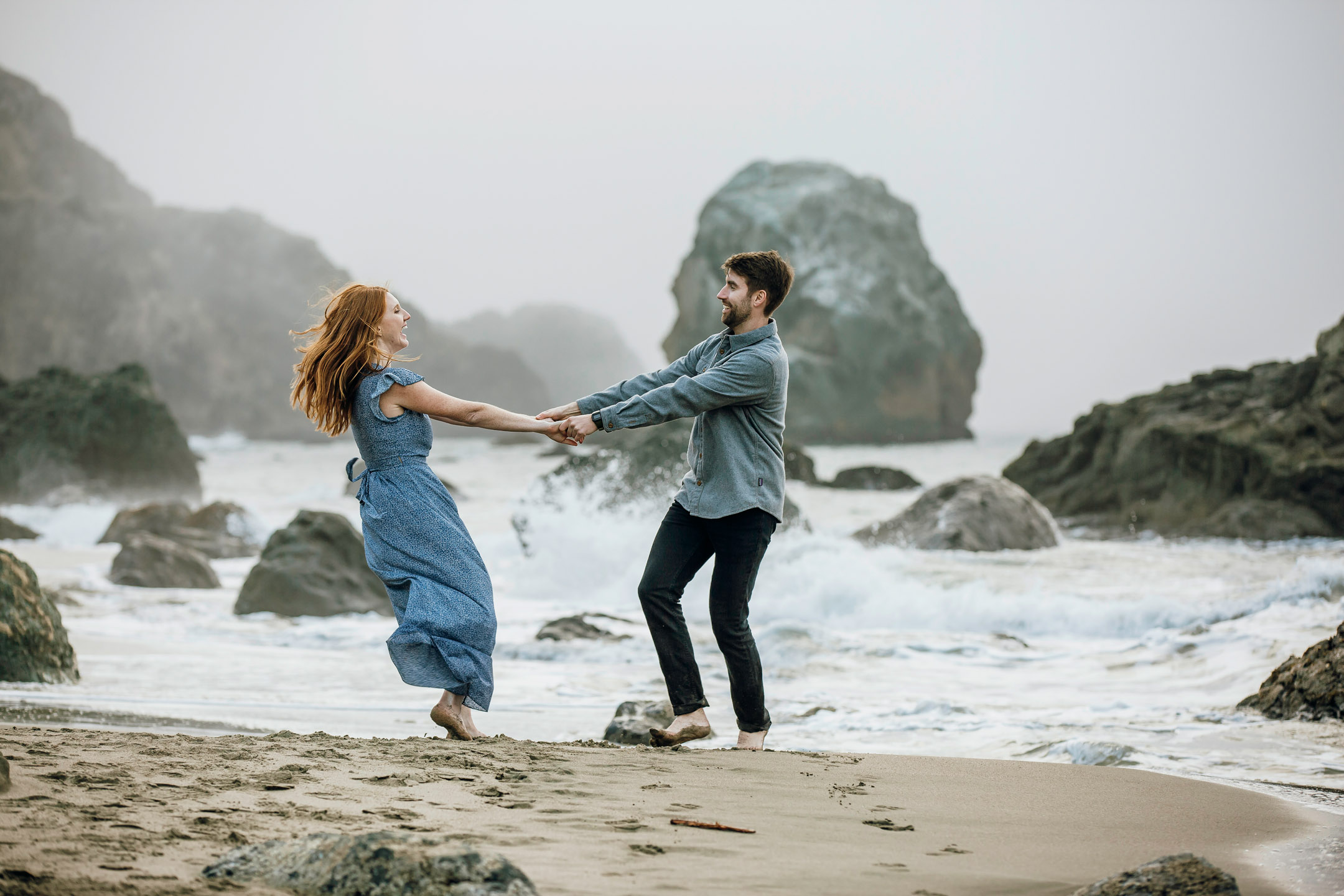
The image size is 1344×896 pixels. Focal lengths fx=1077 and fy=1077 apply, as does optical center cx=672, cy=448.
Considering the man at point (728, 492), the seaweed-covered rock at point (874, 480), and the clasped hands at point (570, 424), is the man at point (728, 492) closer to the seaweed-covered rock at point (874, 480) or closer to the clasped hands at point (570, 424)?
the clasped hands at point (570, 424)

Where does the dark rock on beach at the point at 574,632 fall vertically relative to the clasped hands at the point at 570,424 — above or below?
below

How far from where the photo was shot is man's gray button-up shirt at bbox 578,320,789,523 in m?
4.22

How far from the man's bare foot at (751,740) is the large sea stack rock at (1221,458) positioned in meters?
12.5

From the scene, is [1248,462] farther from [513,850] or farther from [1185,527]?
[513,850]

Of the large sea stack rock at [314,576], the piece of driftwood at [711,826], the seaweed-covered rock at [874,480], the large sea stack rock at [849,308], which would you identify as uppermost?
Answer: the large sea stack rock at [849,308]

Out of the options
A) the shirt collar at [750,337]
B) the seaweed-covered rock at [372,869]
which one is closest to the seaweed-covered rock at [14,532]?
the shirt collar at [750,337]

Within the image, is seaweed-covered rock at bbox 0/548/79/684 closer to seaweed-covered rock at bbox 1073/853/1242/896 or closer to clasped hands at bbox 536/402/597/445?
clasped hands at bbox 536/402/597/445

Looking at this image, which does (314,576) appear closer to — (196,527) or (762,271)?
(196,527)

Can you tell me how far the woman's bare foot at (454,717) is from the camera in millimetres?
4125

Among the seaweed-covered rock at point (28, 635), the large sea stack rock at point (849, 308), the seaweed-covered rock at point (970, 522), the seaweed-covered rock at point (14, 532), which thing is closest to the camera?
the seaweed-covered rock at point (28, 635)

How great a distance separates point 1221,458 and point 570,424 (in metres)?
14.3

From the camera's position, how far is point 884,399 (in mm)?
83688

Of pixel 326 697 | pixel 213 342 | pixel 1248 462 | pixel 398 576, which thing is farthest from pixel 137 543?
pixel 213 342

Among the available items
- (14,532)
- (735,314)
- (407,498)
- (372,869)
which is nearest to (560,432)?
(407,498)
